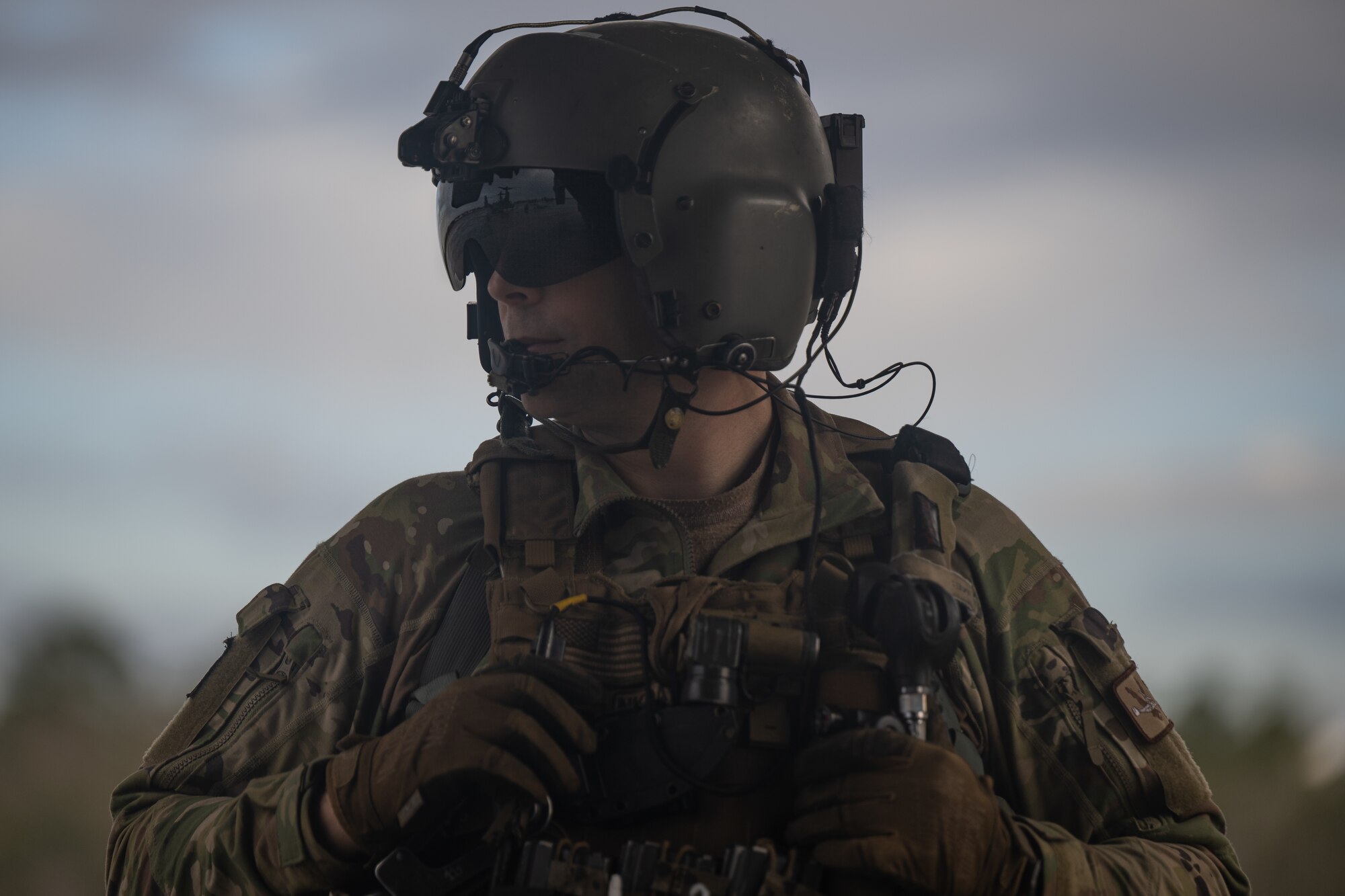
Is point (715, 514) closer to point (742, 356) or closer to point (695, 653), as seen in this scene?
point (742, 356)

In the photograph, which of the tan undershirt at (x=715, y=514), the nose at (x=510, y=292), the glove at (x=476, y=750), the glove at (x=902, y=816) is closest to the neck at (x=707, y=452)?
the tan undershirt at (x=715, y=514)

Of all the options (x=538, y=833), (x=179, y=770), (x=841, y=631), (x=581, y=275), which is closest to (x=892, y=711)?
(x=841, y=631)

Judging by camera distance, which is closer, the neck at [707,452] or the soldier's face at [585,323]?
the soldier's face at [585,323]

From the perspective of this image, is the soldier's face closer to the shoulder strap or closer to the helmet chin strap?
the helmet chin strap

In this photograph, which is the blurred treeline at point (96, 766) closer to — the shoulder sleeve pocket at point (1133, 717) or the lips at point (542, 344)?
the shoulder sleeve pocket at point (1133, 717)

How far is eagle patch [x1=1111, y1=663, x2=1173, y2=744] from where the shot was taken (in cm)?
225

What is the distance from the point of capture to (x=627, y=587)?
2.32 m

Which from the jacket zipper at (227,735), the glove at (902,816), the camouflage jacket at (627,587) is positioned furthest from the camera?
the jacket zipper at (227,735)

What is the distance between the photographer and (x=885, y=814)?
1.81m

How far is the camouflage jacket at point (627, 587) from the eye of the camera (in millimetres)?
2125

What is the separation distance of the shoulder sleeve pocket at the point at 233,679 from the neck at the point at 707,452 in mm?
761

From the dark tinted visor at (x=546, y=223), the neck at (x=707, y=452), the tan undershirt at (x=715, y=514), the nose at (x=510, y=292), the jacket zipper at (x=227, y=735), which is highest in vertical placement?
the dark tinted visor at (x=546, y=223)

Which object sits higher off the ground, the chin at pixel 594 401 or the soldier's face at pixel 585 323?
the soldier's face at pixel 585 323

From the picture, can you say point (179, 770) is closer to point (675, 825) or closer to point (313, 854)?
point (313, 854)
